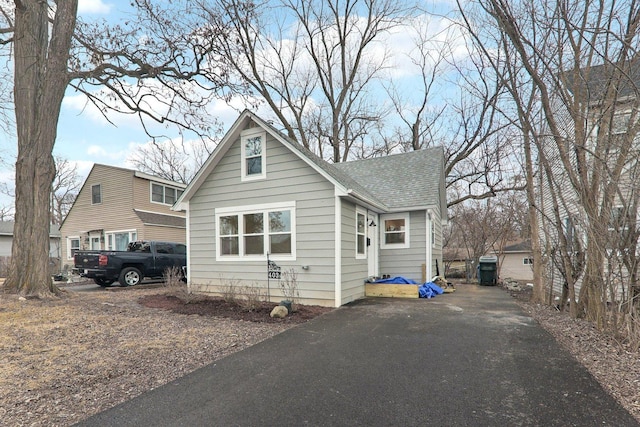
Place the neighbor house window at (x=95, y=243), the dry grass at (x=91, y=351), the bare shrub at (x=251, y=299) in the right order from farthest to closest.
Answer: the neighbor house window at (x=95, y=243)
the bare shrub at (x=251, y=299)
the dry grass at (x=91, y=351)

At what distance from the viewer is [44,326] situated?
236 inches

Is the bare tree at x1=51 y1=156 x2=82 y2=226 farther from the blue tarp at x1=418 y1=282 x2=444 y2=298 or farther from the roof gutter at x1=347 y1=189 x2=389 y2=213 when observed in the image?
the blue tarp at x1=418 y1=282 x2=444 y2=298

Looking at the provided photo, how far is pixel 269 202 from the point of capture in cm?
881

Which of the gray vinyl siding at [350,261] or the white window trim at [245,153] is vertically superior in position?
the white window trim at [245,153]

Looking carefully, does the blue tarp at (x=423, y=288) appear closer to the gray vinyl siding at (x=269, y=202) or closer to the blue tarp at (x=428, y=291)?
the blue tarp at (x=428, y=291)

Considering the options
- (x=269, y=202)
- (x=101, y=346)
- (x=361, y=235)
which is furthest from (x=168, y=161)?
(x=101, y=346)

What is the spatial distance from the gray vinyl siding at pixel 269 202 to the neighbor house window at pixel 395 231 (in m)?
3.96

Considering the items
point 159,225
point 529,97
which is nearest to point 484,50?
point 529,97

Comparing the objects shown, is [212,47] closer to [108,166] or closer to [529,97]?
[529,97]

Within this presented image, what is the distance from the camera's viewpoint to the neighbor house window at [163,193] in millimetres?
19248

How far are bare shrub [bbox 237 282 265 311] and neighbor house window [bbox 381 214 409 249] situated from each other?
15.6 feet

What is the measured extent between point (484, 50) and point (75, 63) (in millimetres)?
11368

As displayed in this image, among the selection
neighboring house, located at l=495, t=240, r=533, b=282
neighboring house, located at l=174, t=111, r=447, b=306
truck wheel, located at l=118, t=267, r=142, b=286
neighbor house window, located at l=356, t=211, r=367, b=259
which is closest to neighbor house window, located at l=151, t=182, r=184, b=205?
truck wheel, located at l=118, t=267, r=142, b=286

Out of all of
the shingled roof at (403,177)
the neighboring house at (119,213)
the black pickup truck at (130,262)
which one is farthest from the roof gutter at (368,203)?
the neighboring house at (119,213)
